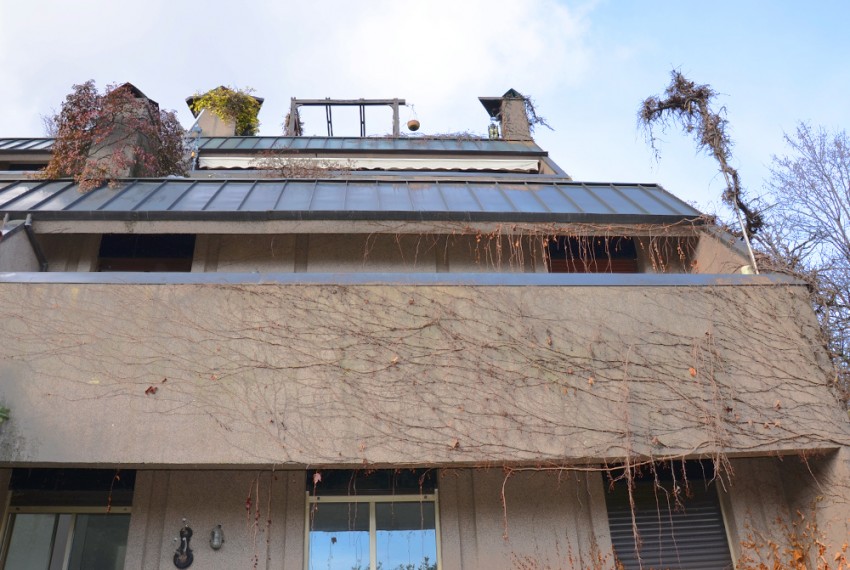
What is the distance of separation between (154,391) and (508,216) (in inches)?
177

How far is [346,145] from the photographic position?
1367 cm

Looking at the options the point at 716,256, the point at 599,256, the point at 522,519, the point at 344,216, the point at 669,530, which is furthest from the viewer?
the point at 599,256

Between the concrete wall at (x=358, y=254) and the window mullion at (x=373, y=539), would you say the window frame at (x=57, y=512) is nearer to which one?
the window mullion at (x=373, y=539)

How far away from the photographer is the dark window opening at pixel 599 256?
912cm

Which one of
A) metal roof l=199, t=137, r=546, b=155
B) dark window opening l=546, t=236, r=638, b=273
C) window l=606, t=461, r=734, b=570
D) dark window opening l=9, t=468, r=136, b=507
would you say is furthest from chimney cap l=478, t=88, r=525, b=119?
dark window opening l=9, t=468, r=136, b=507

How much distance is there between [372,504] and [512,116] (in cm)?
1082

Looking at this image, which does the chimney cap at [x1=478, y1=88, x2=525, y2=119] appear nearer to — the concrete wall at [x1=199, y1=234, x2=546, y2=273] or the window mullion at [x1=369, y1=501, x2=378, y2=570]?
the concrete wall at [x1=199, y1=234, x2=546, y2=273]

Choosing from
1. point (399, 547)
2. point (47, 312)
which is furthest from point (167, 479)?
point (399, 547)

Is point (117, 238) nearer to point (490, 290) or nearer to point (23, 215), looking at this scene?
point (23, 215)

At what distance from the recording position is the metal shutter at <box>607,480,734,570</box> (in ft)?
22.8

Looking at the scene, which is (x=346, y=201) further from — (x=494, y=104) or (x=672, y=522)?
(x=494, y=104)

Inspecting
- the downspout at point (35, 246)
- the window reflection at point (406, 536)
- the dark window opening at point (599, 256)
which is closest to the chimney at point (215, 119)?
the downspout at point (35, 246)

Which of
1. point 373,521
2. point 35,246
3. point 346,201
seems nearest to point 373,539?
point 373,521

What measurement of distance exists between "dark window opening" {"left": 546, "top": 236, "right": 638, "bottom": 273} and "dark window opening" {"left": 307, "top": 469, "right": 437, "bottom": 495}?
3581mm
